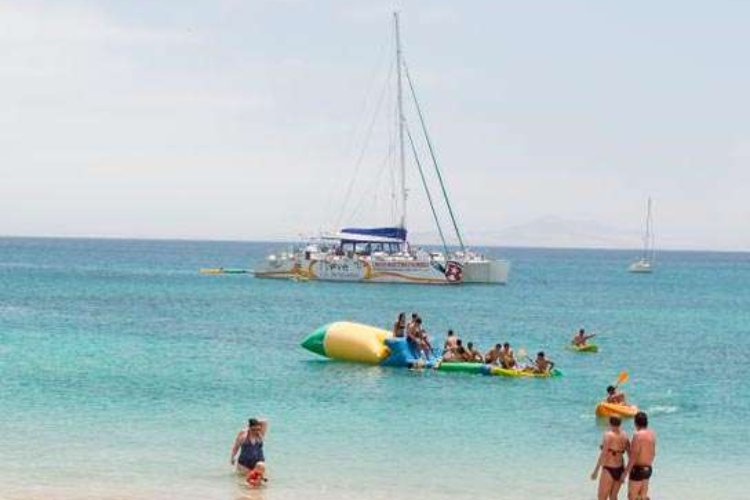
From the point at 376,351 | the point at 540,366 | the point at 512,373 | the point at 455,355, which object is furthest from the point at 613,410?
the point at 376,351

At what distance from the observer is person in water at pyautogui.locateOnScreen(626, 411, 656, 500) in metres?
15.8

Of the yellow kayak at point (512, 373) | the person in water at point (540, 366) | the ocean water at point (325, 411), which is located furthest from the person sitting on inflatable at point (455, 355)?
the person in water at point (540, 366)

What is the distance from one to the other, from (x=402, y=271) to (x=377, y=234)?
10.9 feet

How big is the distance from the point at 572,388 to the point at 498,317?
1197 inches

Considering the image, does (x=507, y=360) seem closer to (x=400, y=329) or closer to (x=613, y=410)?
(x=400, y=329)

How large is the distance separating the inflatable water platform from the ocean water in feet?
1.91

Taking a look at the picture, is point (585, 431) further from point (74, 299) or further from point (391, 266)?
point (391, 266)

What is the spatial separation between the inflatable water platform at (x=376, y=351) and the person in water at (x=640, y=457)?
718 inches

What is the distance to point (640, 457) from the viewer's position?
1603 cm

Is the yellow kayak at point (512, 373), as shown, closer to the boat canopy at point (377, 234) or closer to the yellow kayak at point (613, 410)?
the yellow kayak at point (613, 410)

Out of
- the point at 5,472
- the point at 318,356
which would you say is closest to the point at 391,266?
the point at 318,356

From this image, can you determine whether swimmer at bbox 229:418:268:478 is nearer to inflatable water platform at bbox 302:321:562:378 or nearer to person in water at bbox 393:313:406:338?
inflatable water platform at bbox 302:321:562:378

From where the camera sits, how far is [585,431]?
1030 inches

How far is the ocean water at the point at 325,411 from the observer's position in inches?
796
